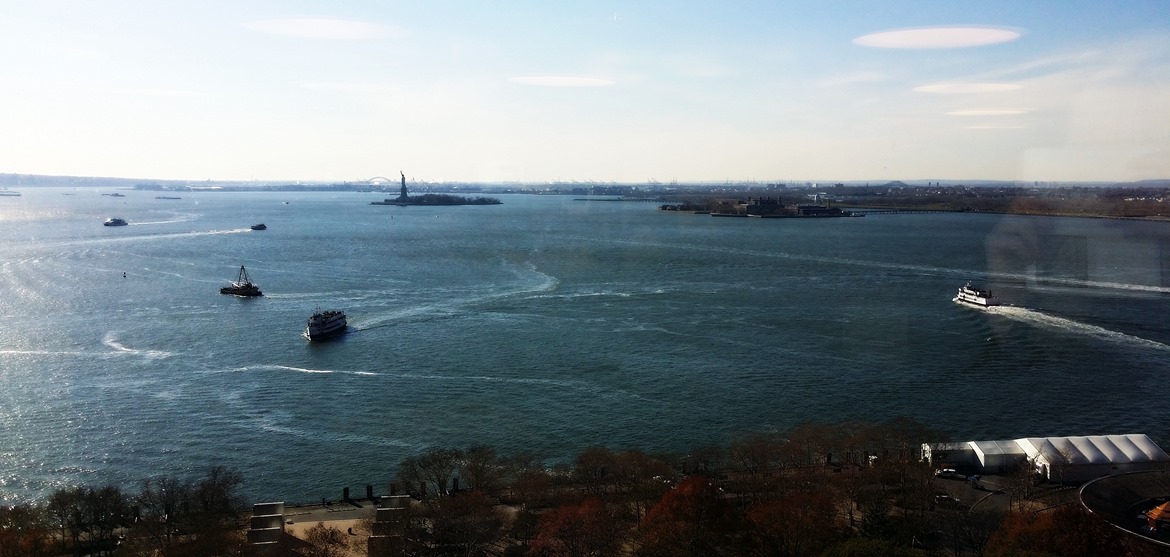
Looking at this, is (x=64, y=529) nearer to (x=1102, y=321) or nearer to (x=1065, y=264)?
(x=1102, y=321)

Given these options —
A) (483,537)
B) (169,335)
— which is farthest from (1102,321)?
(169,335)

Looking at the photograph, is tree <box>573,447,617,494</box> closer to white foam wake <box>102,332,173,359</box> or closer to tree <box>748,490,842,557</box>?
tree <box>748,490,842,557</box>

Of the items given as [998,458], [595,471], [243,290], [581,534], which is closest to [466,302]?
[243,290]

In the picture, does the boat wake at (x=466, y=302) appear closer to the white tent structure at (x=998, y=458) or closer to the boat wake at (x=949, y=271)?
the boat wake at (x=949, y=271)

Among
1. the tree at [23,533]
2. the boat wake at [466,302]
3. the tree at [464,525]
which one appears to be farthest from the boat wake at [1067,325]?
the tree at [23,533]

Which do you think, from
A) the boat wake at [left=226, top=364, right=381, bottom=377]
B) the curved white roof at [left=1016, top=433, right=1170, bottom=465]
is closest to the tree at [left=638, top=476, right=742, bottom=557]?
the curved white roof at [left=1016, top=433, right=1170, bottom=465]

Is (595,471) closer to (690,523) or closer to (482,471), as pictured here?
(482,471)

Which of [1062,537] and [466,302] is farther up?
[466,302]
